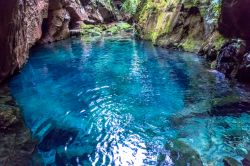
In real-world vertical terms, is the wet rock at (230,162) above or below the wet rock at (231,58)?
below

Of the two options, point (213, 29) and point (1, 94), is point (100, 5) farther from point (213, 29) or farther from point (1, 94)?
point (1, 94)

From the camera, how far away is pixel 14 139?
804cm

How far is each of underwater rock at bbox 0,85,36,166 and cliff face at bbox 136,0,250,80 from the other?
8865 mm

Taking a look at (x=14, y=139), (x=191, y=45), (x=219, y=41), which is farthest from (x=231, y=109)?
(x=191, y=45)

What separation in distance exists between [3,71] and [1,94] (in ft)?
5.44

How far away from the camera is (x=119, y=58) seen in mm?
19953

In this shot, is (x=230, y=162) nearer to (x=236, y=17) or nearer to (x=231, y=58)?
(x=231, y=58)

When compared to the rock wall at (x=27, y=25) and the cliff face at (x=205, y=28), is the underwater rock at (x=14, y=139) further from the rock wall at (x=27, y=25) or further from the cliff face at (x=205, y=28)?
the cliff face at (x=205, y=28)

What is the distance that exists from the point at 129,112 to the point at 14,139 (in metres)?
3.73

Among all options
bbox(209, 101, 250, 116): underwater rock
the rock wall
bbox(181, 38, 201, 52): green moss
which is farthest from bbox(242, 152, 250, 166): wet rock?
bbox(181, 38, 201, 52): green moss

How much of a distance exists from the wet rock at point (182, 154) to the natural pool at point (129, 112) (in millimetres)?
45

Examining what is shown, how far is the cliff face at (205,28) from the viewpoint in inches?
536

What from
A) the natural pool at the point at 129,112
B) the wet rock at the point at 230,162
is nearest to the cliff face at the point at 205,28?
the natural pool at the point at 129,112

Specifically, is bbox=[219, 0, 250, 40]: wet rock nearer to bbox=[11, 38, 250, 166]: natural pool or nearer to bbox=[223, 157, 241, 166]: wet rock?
bbox=[11, 38, 250, 166]: natural pool
